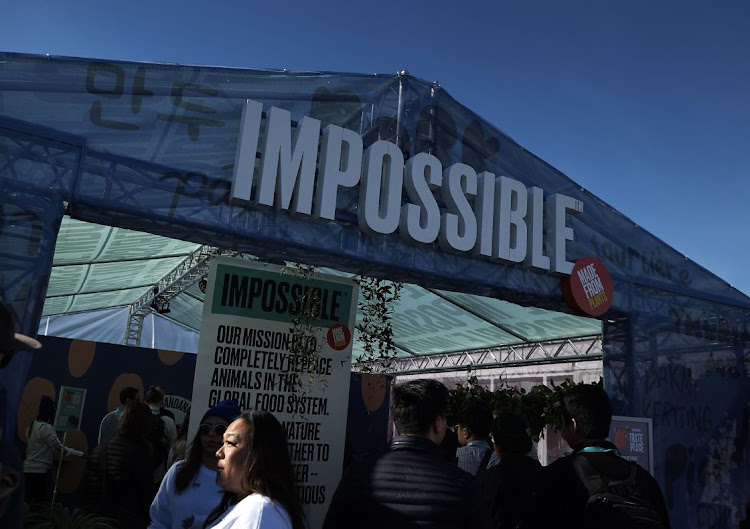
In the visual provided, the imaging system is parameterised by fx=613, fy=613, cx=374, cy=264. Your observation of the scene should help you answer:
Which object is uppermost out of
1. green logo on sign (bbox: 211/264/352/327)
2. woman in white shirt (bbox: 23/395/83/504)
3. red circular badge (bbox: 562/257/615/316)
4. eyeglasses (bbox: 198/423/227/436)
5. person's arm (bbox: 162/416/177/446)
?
red circular badge (bbox: 562/257/615/316)

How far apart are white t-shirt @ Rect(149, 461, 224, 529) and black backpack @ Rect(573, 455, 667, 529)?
1.51 metres

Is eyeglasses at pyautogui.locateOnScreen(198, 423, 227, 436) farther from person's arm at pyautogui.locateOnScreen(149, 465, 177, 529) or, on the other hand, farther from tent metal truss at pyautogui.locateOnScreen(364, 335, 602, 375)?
tent metal truss at pyautogui.locateOnScreen(364, 335, 602, 375)

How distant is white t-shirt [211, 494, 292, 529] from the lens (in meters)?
1.63

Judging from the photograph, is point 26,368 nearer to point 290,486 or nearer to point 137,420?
point 137,420

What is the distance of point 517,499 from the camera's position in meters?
2.76

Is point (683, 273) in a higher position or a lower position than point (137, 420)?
higher

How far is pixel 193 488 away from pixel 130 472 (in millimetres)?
1342

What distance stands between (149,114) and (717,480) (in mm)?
6819

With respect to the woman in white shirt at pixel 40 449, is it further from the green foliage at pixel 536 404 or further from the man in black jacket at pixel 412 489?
the man in black jacket at pixel 412 489

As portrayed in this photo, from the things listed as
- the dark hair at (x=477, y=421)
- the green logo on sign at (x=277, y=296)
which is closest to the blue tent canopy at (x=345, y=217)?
the green logo on sign at (x=277, y=296)

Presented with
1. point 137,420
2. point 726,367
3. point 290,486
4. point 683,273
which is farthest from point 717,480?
point 290,486

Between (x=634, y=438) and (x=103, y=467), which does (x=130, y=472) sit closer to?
(x=103, y=467)

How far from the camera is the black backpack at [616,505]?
2.26 m

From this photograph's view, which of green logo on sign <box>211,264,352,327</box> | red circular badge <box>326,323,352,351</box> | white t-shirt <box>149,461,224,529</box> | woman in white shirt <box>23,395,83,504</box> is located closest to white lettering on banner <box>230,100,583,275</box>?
green logo on sign <box>211,264,352,327</box>
